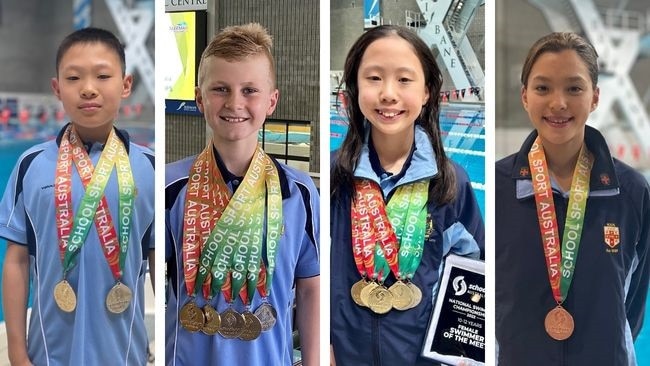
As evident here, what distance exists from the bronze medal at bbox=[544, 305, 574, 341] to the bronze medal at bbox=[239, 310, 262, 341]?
118 cm

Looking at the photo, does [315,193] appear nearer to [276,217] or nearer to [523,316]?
[276,217]

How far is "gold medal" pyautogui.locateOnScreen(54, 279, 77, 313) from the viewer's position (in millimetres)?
2934

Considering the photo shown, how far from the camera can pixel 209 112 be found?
291 centimetres

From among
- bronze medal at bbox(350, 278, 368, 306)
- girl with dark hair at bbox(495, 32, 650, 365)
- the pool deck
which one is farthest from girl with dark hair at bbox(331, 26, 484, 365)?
the pool deck

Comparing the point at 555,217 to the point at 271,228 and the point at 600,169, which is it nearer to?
the point at 600,169

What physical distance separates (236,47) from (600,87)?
1476 mm

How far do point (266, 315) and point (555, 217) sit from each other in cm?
125

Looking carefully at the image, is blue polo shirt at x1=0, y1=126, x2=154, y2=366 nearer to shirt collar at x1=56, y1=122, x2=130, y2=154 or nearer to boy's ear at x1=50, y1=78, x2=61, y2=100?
shirt collar at x1=56, y1=122, x2=130, y2=154

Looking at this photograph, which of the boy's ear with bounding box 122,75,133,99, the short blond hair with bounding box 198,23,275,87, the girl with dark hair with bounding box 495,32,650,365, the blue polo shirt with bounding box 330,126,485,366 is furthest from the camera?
the boy's ear with bounding box 122,75,133,99

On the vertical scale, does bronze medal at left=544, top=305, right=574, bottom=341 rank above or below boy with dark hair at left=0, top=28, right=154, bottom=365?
below

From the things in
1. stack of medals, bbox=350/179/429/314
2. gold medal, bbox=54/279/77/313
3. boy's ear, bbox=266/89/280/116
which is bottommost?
gold medal, bbox=54/279/77/313

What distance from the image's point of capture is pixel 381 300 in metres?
2.79

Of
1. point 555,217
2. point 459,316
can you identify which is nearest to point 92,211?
point 459,316

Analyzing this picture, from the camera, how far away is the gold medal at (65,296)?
9.62ft
